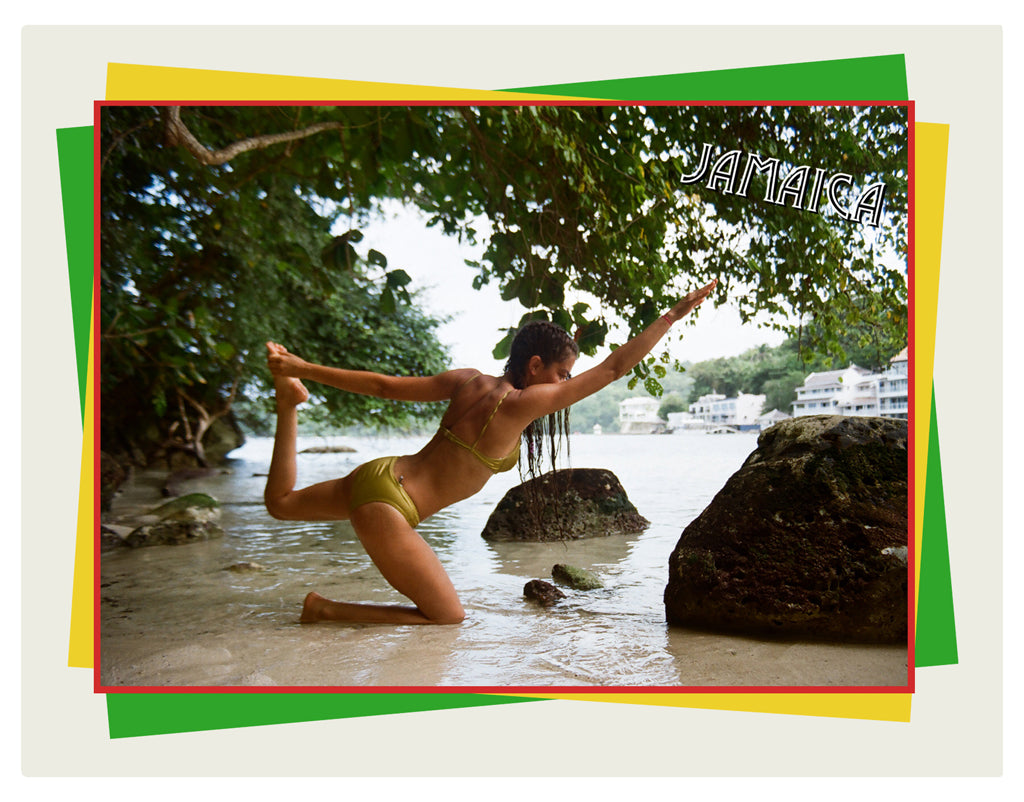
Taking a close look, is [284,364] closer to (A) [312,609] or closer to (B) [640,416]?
(A) [312,609]

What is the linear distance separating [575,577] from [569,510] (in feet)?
1.84

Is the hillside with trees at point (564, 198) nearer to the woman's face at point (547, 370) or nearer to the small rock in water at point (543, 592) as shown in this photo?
the woman's face at point (547, 370)

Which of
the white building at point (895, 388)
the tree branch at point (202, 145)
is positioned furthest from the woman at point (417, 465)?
the white building at point (895, 388)

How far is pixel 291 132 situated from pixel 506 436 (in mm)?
1586

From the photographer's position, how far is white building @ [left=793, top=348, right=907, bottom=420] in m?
2.78

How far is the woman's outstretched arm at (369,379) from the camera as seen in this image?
109 inches

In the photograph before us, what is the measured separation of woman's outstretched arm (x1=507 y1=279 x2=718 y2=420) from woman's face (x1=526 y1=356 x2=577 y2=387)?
0.35 feet

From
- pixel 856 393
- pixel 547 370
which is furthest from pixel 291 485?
pixel 856 393

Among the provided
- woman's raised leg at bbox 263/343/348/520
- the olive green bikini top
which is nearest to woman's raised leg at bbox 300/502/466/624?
woman's raised leg at bbox 263/343/348/520

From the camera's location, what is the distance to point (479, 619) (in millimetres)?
2955

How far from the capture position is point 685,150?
291cm

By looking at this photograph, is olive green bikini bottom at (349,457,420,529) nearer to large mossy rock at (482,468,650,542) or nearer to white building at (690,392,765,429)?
large mossy rock at (482,468,650,542)

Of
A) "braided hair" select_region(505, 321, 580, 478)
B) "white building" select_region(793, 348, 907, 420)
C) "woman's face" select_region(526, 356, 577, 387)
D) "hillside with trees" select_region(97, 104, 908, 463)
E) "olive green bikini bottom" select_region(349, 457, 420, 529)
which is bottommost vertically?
"olive green bikini bottom" select_region(349, 457, 420, 529)

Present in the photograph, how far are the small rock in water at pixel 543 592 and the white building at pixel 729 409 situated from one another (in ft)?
3.10
